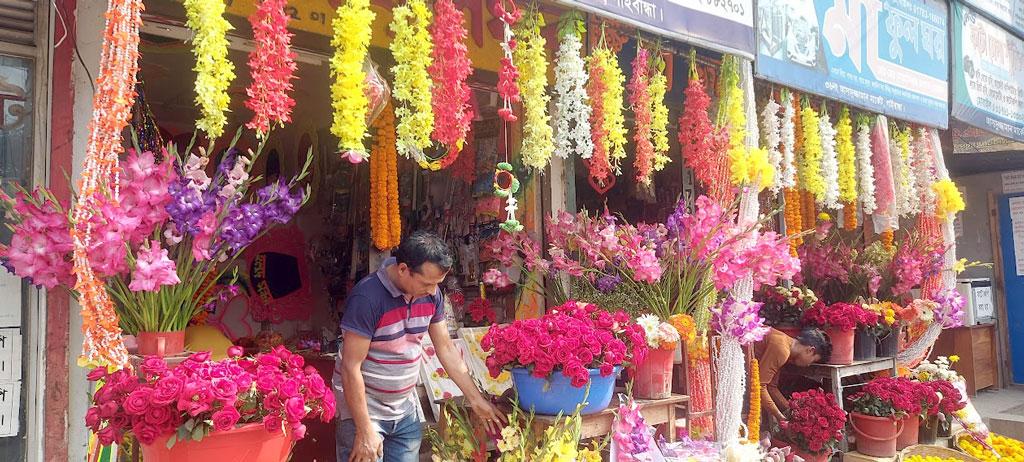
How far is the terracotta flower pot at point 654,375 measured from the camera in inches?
138

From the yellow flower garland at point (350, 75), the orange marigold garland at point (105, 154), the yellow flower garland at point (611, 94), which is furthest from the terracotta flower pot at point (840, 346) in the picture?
the orange marigold garland at point (105, 154)

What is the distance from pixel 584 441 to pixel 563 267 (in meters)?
0.96

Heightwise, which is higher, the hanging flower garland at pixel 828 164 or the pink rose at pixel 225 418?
the hanging flower garland at pixel 828 164

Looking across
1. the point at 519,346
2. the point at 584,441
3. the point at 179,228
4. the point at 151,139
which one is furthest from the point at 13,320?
the point at 584,441

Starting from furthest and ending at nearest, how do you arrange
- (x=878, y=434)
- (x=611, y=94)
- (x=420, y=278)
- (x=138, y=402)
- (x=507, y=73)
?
(x=878, y=434)
(x=611, y=94)
(x=507, y=73)
(x=420, y=278)
(x=138, y=402)

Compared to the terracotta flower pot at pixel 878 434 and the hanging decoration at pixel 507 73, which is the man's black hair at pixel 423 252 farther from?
the terracotta flower pot at pixel 878 434

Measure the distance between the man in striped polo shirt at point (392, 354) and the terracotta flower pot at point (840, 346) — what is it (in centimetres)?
299

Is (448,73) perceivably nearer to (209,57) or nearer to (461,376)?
(209,57)

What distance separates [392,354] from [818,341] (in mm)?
3365

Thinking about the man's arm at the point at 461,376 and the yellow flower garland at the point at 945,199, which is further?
the yellow flower garland at the point at 945,199

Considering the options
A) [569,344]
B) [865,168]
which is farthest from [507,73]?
[865,168]

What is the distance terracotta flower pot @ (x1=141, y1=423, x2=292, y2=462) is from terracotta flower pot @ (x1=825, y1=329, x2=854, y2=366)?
4176 millimetres

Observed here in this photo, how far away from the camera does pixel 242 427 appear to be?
2047mm

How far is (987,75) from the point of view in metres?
6.21
